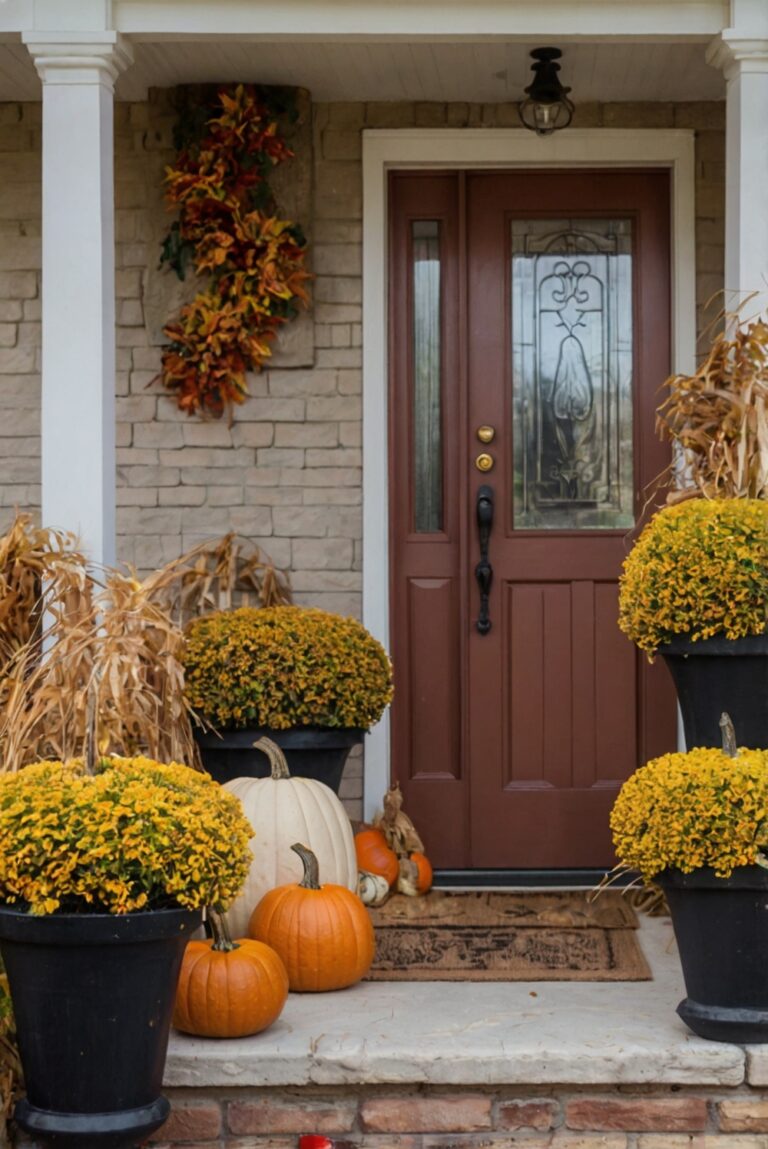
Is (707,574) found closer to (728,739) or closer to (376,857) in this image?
(728,739)

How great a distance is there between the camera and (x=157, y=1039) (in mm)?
3117

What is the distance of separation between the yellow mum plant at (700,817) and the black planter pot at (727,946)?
55mm

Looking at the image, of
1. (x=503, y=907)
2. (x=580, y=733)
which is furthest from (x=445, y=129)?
(x=503, y=907)

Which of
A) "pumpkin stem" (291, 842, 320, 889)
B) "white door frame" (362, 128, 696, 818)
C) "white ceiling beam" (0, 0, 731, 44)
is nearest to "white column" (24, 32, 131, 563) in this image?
"white ceiling beam" (0, 0, 731, 44)

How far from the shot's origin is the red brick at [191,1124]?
3.38 m

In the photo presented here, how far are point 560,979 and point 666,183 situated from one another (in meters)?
2.81

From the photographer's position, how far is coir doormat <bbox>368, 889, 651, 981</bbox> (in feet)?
13.4

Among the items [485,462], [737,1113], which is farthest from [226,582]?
[737,1113]

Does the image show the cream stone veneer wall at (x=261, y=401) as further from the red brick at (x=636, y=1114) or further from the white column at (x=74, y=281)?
the red brick at (x=636, y=1114)

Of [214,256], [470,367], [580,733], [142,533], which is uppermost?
[214,256]

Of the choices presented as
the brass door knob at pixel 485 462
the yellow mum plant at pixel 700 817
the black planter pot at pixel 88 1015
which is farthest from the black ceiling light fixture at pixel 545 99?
the black planter pot at pixel 88 1015

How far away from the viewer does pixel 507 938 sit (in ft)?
14.8

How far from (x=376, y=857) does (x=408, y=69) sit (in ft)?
8.46

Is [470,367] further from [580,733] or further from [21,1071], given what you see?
[21,1071]
